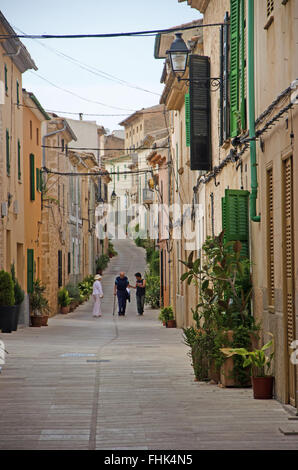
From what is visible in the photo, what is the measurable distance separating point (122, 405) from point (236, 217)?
359 cm

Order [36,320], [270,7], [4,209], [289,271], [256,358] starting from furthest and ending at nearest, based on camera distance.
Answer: [36,320] → [4,209] → [270,7] → [256,358] → [289,271]

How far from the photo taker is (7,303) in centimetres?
2127

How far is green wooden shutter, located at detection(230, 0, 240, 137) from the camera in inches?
517

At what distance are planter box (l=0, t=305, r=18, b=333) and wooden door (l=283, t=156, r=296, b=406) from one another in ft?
42.0

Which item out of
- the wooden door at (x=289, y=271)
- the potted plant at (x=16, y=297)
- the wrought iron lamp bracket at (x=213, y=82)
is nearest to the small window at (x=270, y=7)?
the wooden door at (x=289, y=271)

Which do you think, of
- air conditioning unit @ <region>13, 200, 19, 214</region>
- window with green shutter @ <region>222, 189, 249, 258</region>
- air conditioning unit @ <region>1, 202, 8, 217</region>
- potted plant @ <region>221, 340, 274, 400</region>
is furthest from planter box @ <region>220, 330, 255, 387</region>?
air conditioning unit @ <region>13, 200, 19, 214</region>

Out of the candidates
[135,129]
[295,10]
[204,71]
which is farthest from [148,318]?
[135,129]

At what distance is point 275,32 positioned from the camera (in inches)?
396

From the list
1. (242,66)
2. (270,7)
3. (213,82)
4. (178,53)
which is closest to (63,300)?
(213,82)

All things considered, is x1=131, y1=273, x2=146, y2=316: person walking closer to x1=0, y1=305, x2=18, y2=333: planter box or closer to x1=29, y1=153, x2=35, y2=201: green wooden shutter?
x1=29, y1=153, x2=35, y2=201: green wooden shutter

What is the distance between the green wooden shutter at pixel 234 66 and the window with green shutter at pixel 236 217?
1.57 meters

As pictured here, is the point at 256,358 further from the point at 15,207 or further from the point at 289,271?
the point at 15,207
